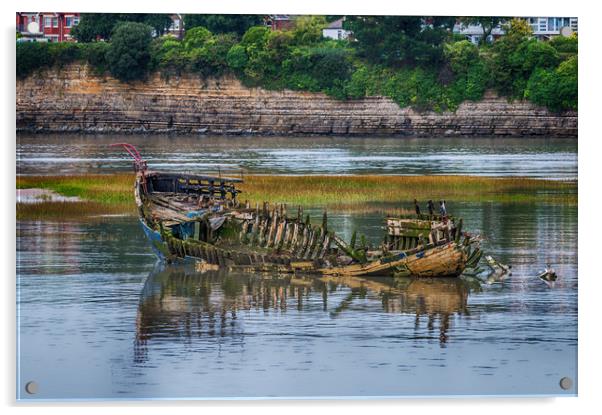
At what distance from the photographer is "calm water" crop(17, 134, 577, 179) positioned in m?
16.3

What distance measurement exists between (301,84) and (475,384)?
12.5ft

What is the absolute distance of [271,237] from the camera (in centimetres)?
1709

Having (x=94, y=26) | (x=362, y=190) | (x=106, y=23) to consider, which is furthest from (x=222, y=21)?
(x=362, y=190)

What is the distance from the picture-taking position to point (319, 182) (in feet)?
54.6

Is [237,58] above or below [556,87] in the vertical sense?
above

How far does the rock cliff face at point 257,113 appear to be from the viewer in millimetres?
16422

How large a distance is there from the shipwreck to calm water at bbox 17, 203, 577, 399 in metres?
0.17

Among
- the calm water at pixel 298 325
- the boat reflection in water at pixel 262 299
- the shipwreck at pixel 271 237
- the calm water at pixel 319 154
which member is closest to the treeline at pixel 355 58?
the calm water at pixel 319 154

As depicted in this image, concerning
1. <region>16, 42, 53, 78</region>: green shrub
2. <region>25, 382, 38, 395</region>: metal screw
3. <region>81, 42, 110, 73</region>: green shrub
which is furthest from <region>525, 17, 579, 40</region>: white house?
<region>25, 382, 38, 395</region>: metal screw

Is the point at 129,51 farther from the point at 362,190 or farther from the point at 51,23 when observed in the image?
the point at 362,190

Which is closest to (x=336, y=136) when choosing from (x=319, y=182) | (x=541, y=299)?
(x=319, y=182)

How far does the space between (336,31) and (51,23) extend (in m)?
2.79

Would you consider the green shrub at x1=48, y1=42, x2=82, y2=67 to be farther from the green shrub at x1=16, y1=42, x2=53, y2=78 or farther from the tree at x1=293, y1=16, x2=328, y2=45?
the tree at x1=293, y1=16, x2=328, y2=45

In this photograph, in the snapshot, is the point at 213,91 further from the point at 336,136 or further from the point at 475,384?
the point at 475,384
